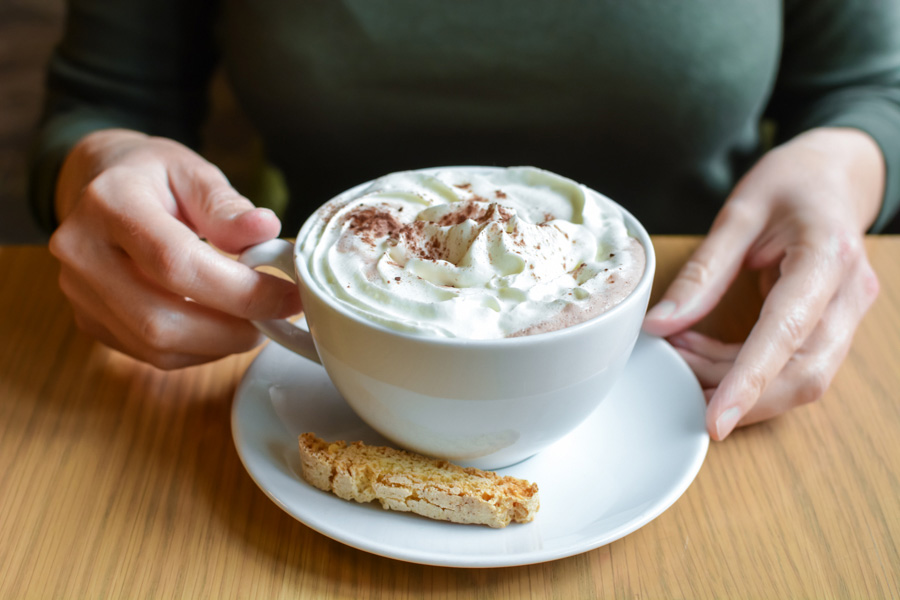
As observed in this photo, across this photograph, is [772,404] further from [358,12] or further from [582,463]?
[358,12]

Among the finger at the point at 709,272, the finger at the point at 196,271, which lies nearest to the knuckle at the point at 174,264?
the finger at the point at 196,271

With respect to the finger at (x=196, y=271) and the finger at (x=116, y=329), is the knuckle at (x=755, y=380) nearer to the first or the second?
the finger at (x=196, y=271)

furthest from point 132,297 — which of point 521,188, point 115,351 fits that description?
point 521,188

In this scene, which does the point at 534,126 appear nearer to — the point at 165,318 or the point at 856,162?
the point at 856,162

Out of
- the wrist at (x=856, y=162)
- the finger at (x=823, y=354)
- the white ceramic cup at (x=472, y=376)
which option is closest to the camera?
the white ceramic cup at (x=472, y=376)

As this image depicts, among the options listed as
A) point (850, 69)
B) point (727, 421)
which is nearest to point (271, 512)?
point (727, 421)
